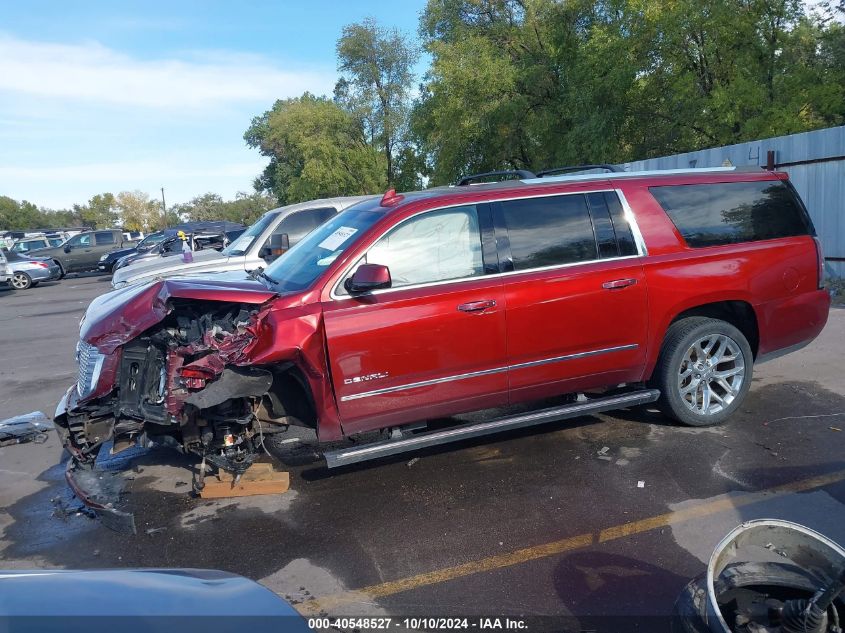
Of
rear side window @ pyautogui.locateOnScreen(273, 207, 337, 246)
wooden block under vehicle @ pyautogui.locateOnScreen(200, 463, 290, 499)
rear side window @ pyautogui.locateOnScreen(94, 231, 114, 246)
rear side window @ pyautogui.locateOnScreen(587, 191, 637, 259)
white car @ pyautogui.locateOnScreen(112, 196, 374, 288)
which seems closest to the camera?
wooden block under vehicle @ pyautogui.locateOnScreen(200, 463, 290, 499)

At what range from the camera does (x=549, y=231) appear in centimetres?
496

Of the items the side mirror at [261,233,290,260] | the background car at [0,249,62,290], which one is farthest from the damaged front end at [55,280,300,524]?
the background car at [0,249,62,290]

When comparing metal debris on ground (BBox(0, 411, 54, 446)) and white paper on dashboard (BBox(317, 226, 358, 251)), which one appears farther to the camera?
metal debris on ground (BBox(0, 411, 54, 446))

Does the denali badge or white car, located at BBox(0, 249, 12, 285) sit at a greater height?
white car, located at BBox(0, 249, 12, 285)

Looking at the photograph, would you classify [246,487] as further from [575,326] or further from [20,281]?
[20,281]

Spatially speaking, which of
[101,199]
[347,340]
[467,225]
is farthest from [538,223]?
[101,199]

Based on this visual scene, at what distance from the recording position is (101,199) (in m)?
104

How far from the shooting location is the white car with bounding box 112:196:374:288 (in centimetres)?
966

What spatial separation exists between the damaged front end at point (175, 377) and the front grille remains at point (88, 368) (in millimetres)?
10

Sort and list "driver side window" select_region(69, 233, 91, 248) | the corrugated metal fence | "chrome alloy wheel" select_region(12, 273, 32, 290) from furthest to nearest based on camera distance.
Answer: "driver side window" select_region(69, 233, 91, 248)
"chrome alloy wheel" select_region(12, 273, 32, 290)
the corrugated metal fence

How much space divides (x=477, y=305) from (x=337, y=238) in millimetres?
1178

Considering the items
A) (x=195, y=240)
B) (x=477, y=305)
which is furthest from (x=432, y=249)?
(x=195, y=240)

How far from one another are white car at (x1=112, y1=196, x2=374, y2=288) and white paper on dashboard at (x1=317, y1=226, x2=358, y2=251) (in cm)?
433

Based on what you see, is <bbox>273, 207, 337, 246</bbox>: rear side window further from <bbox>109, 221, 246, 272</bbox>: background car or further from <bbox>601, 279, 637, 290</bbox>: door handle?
<bbox>109, 221, 246, 272</bbox>: background car
